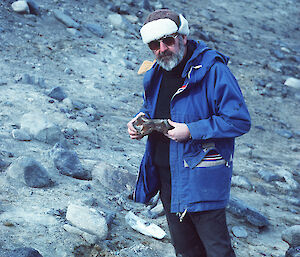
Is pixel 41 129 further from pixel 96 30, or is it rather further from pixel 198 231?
pixel 96 30

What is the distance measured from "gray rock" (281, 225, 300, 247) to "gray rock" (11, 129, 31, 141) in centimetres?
287

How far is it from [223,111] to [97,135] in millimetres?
3584

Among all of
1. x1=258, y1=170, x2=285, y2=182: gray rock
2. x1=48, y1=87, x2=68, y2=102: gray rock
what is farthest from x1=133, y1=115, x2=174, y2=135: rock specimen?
x1=48, y1=87, x2=68, y2=102: gray rock

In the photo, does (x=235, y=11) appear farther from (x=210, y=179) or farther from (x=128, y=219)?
(x=210, y=179)

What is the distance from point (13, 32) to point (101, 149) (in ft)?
12.0

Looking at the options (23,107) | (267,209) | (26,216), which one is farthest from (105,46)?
(26,216)

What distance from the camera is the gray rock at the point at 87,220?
139 inches

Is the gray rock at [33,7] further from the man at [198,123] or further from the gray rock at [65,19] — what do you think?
the man at [198,123]

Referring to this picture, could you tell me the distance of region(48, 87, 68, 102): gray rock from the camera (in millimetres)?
6301

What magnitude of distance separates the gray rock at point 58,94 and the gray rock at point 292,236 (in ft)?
11.6

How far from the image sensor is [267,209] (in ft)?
16.8

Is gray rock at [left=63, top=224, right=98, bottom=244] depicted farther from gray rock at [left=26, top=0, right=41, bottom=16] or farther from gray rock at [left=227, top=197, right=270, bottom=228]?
gray rock at [left=26, top=0, right=41, bottom=16]

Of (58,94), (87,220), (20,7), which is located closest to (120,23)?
(20,7)

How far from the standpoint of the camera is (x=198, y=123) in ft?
7.86
